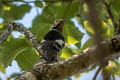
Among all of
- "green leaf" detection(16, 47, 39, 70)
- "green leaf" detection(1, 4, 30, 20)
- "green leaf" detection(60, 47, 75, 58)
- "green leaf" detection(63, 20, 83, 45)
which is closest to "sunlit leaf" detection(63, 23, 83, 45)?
"green leaf" detection(63, 20, 83, 45)

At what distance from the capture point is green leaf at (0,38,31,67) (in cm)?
178

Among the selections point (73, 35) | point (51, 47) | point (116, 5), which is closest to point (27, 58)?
point (51, 47)

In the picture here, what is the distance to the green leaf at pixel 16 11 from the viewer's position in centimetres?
347

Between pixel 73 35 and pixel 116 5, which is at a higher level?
pixel 116 5

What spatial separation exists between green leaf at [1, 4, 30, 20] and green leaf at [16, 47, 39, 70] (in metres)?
1.66

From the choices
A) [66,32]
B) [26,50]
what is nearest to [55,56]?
[26,50]

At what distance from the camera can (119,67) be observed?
2053 mm

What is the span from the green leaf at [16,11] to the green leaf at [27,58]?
65.2 inches

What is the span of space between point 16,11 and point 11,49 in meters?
1.93

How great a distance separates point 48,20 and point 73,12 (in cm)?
74

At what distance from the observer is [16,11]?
145 inches

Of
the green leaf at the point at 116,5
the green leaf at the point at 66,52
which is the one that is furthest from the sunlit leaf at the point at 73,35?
the green leaf at the point at 116,5

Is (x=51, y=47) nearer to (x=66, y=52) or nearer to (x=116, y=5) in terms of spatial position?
(x=66, y=52)

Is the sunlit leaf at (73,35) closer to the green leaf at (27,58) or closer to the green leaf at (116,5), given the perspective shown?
the green leaf at (27,58)
